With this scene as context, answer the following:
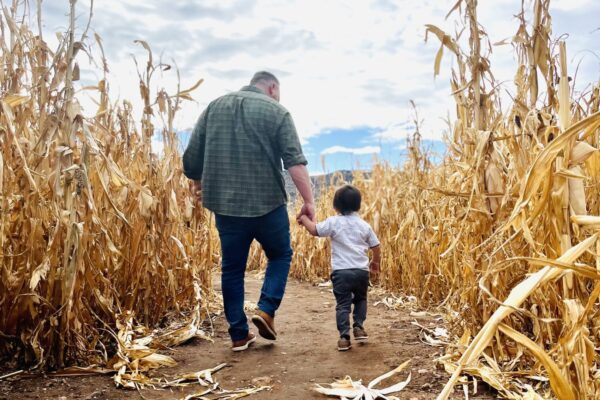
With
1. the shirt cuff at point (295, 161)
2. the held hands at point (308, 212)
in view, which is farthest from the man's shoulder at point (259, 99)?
the held hands at point (308, 212)

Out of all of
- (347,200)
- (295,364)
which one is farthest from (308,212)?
(295,364)

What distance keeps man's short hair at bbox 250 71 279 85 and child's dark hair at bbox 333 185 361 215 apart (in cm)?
91

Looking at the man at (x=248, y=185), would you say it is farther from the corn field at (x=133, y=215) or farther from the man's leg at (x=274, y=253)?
the corn field at (x=133, y=215)

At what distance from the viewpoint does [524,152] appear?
219cm

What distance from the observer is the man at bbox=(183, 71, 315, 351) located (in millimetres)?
3189

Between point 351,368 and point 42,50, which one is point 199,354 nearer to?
point 351,368

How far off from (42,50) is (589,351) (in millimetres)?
2800

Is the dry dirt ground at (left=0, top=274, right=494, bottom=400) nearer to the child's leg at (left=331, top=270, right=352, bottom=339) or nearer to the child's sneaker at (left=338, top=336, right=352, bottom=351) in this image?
the child's sneaker at (left=338, top=336, right=352, bottom=351)

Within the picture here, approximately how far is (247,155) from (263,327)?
1.08 metres

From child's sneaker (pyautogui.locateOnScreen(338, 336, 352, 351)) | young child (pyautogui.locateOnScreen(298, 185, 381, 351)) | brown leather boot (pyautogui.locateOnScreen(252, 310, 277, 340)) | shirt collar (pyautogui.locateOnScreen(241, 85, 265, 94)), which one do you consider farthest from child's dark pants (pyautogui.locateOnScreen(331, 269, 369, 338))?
shirt collar (pyautogui.locateOnScreen(241, 85, 265, 94))

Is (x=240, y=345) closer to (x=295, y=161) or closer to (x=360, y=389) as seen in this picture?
(x=360, y=389)

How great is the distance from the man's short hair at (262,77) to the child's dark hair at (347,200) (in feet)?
2.99

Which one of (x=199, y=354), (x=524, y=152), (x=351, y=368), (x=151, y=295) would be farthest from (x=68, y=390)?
(x=524, y=152)

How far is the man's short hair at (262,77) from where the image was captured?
3514 mm
